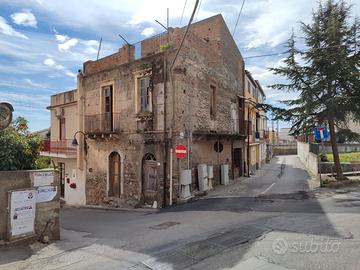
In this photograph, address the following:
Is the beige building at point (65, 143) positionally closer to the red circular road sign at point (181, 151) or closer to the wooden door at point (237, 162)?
the red circular road sign at point (181, 151)

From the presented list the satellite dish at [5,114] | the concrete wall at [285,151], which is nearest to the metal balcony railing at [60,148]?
the satellite dish at [5,114]

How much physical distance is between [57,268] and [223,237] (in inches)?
143

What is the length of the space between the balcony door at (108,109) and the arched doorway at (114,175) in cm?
158

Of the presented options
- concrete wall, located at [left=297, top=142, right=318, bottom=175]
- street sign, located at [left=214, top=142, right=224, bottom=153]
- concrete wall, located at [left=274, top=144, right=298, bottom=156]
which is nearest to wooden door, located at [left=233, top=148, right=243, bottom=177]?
street sign, located at [left=214, top=142, right=224, bottom=153]

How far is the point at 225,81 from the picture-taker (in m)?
21.4

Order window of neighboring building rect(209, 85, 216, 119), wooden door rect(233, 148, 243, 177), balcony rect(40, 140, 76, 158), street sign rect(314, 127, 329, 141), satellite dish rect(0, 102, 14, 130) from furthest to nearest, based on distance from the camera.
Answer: wooden door rect(233, 148, 243, 177) < balcony rect(40, 140, 76, 158) < window of neighboring building rect(209, 85, 216, 119) < street sign rect(314, 127, 329, 141) < satellite dish rect(0, 102, 14, 130)

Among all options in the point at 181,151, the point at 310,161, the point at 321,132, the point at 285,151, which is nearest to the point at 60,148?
the point at 181,151

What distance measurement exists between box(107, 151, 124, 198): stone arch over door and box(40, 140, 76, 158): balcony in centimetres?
373

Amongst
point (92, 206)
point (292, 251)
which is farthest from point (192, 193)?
point (292, 251)

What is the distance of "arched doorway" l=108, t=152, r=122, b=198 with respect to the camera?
58.8ft

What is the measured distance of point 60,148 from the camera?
72.6 ft

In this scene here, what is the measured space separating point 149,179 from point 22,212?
9.48 m

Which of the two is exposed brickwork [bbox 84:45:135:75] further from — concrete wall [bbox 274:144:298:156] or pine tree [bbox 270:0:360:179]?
concrete wall [bbox 274:144:298:156]

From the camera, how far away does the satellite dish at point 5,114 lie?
24.5 ft
